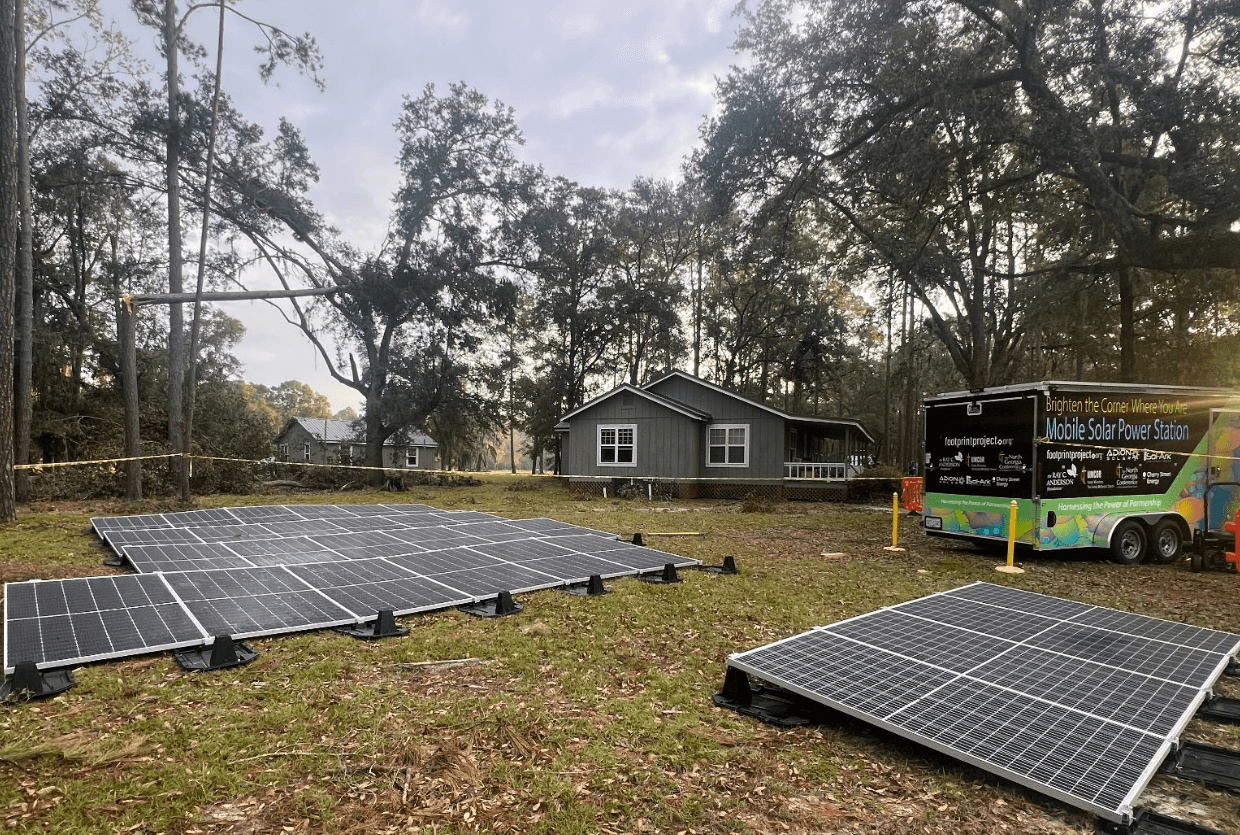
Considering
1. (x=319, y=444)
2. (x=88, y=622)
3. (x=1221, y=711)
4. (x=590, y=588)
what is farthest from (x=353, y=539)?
(x=319, y=444)

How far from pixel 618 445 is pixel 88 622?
21.2 m

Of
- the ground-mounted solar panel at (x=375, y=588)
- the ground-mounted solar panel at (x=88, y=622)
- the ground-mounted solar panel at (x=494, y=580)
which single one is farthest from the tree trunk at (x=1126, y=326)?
the ground-mounted solar panel at (x=88, y=622)

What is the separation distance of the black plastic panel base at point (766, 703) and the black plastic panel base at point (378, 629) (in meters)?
2.97

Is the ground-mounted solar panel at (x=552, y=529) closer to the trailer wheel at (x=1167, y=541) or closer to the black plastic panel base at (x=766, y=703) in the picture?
the black plastic panel base at (x=766, y=703)

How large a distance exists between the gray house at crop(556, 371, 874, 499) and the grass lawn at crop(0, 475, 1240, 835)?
710 inches

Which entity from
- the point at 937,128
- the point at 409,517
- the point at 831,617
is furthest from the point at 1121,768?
the point at 937,128

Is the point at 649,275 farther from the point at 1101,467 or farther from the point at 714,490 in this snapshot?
the point at 1101,467

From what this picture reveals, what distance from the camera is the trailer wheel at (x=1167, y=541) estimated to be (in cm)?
1056

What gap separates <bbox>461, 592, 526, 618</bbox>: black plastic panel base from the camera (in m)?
6.27

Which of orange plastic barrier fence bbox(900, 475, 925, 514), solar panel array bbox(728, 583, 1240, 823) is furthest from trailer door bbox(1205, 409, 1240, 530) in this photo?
solar panel array bbox(728, 583, 1240, 823)

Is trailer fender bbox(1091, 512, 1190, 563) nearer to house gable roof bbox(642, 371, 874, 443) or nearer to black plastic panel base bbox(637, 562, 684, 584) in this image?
black plastic panel base bbox(637, 562, 684, 584)

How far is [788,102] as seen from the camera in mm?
13930

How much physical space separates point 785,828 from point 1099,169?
13.2 meters

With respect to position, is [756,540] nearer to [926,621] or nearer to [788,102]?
[926,621]
